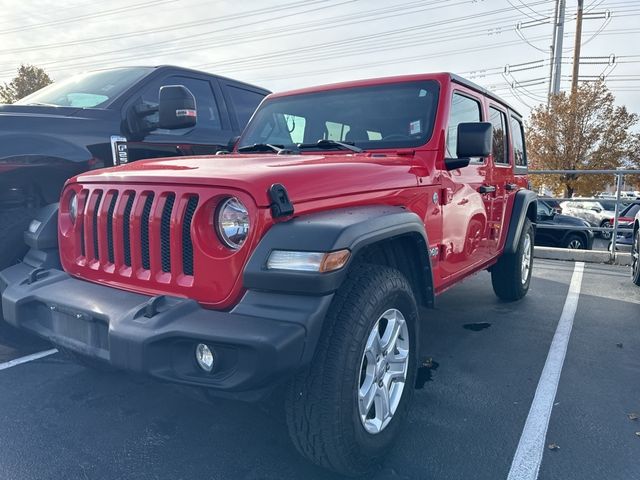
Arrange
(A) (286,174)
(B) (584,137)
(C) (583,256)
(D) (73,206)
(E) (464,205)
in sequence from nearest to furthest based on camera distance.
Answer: (A) (286,174) < (D) (73,206) < (E) (464,205) < (C) (583,256) < (B) (584,137)

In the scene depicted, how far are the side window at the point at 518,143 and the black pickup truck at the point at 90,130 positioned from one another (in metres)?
2.76

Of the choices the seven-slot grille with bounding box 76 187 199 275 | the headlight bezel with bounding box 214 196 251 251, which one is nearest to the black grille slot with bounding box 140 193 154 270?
the seven-slot grille with bounding box 76 187 199 275

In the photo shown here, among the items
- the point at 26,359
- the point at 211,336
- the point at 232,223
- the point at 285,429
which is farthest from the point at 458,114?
the point at 26,359

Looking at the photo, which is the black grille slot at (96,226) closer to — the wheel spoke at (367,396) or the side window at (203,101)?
the wheel spoke at (367,396)

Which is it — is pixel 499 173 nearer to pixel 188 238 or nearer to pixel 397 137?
pixel 397 137

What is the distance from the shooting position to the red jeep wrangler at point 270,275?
1928 mm

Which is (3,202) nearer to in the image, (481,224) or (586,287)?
(481,224)

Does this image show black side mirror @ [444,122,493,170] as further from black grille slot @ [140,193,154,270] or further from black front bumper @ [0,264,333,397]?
black grille slot @ [140,193,154,270]

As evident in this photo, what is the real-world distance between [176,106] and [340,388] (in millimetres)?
2543

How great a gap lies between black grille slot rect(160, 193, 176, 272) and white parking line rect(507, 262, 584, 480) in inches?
70.3

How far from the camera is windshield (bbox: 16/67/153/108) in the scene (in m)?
4.30

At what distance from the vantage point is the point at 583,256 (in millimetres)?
7926

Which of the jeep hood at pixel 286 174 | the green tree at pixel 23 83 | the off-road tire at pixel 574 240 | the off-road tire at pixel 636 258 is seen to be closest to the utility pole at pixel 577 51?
the off-road tire at pixel 574 240

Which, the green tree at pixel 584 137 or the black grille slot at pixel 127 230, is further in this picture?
the green tree at pixel 584 137
